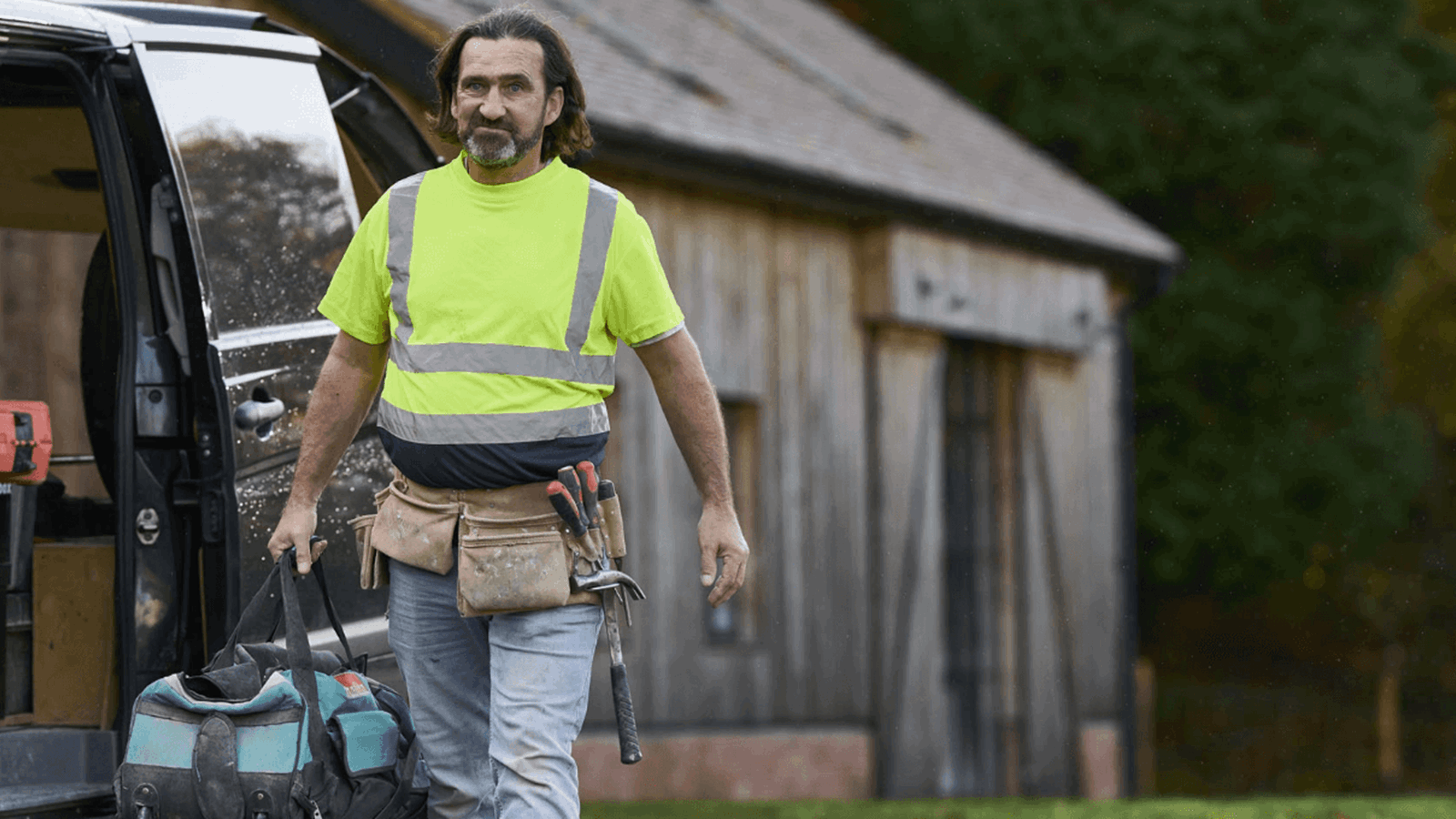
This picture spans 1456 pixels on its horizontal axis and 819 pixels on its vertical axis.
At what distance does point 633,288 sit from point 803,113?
35.3 ft

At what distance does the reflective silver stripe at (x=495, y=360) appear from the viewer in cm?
405

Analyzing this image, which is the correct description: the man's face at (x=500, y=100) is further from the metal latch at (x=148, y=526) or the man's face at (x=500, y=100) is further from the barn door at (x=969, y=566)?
the barn door at (x=969, y=566)

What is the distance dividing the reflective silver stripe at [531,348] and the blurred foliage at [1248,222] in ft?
67.1

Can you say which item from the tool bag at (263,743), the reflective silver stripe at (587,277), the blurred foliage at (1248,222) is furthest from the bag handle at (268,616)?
the blurred foliage at (1248,222)

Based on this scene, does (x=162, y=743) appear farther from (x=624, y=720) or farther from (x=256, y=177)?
(x=256, y=177)

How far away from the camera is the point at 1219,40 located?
25000 millimetres

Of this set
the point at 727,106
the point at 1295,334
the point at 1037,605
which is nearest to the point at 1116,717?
the point at 1037,605

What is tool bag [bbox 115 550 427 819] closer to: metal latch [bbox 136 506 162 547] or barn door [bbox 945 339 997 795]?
metal latch [bbox 136 506 162 547]

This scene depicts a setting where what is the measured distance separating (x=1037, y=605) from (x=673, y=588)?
16.3 feet

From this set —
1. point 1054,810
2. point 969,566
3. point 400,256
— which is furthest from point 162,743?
point 969,566

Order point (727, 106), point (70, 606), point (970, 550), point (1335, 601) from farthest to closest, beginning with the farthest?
point (1335, 601) < point (970, 550) < point (727, 106) < point (70, 606)

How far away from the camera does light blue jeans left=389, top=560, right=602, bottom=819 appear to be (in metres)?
3.96

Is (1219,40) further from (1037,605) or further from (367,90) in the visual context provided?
(367,90)

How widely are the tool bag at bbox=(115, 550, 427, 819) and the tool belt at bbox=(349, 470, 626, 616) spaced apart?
10.5 inches
